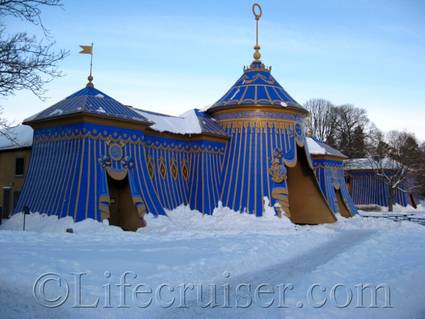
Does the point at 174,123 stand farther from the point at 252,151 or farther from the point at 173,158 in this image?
the point at 252,151

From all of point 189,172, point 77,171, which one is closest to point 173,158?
point 189,172

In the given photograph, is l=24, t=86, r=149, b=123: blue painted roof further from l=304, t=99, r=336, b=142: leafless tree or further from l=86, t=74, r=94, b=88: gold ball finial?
l=304, t=99, r=336, b=142: leafless tree

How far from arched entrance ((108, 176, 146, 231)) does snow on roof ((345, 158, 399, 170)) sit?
26880 mm

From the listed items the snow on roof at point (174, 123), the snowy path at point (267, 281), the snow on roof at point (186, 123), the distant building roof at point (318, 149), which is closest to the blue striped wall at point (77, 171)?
the snow on roof at point (174, 123)

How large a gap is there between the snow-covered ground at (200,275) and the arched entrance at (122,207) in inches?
71.9

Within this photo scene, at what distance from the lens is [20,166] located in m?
19.2

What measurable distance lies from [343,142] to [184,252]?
4117cm

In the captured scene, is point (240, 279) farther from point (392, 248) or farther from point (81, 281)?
point (392, 248)

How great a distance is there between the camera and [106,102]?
16.9m

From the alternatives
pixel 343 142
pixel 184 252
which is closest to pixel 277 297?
pixel 184 252

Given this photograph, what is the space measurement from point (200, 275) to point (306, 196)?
587 inches

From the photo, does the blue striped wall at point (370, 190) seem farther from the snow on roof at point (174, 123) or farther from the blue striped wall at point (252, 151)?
the snow on roof at point (174, 123)

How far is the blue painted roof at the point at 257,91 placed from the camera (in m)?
20.5

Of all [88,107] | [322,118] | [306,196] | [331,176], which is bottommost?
[306,196]
